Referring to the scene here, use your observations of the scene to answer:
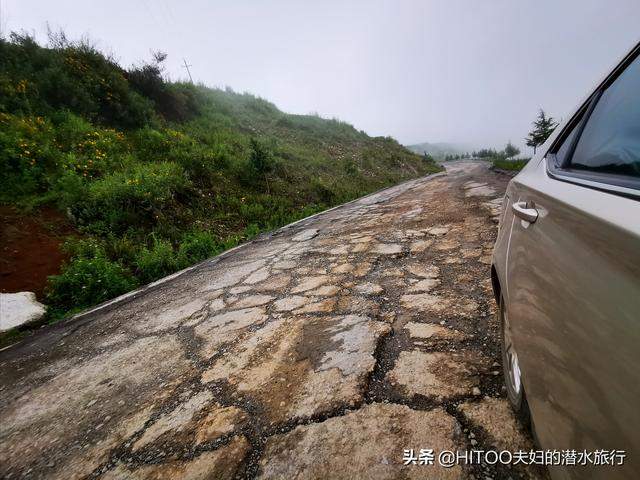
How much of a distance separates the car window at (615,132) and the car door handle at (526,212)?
0.18 meters

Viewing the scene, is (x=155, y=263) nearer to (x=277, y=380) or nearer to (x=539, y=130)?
(x=277, y=380)

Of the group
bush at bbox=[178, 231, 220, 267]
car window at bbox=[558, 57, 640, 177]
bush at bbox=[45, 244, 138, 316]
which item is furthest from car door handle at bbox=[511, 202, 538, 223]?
bush at bbox=[178, 231, 220, 267]

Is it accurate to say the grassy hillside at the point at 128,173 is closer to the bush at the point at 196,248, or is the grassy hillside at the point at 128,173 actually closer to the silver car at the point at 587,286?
the bush at the point at 196,248

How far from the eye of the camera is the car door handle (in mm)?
1036

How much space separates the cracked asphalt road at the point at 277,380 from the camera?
133cm

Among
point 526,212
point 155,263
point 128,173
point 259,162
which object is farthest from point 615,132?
point 259,162

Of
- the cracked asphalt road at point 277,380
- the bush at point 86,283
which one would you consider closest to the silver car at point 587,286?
the cracked asphalt road at point 277,380

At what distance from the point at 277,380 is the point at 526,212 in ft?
4.72

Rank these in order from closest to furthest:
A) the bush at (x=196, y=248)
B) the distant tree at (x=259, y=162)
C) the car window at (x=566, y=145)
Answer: the car window at (x=566, y=145)
the bush at (x=196, y=248)
the distant tree at (x=259, y=162)

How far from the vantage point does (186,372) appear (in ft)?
6.58

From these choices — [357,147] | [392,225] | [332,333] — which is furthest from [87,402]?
[357,147]

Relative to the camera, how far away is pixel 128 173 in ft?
21.1

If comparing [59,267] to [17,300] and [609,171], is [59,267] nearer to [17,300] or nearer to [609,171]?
[17,300]

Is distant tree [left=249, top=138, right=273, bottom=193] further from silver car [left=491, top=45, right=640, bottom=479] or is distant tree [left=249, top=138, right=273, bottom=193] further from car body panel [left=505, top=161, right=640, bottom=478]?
car body panel [left=505, top=161, right=640, bottom=478]
